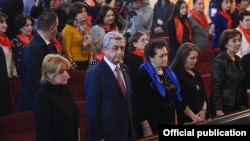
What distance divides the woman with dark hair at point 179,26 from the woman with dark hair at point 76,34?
1.53 meters

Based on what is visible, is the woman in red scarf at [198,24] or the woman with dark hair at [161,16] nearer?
the woman in red scarf at [198,24]

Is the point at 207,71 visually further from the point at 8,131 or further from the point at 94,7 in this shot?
the point at 8,131

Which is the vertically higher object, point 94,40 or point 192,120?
point 94,40

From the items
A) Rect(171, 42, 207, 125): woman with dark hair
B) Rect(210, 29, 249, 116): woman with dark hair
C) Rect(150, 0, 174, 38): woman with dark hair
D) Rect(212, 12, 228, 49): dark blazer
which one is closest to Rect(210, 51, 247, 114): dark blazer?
Rect(210, 29, 249, 116): woman with dark hair

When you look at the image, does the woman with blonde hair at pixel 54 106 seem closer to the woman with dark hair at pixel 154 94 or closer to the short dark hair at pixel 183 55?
the woman with dark hair at pixel 154 94

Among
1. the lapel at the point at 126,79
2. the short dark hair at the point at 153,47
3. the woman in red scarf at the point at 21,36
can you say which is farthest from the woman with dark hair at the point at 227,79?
the woman in red scarf at the point at 21,36

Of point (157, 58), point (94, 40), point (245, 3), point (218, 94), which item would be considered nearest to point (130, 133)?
point (157, 58)

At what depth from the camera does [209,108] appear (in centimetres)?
482

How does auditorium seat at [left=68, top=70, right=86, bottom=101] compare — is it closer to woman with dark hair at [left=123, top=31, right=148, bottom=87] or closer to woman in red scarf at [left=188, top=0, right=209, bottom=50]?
woman with dark hair at [left=123, top=31, right=148, bottom=87]

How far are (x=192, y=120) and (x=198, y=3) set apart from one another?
3096mm

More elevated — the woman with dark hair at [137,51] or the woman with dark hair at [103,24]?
the woman with dark hair at [103,24]

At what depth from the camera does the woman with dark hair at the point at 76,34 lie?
5891 millimetres

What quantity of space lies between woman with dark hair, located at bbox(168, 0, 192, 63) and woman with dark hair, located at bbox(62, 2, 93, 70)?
5.02 feet

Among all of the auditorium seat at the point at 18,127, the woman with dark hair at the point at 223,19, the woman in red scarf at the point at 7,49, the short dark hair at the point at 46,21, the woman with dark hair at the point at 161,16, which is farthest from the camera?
the woman with dark hair at the point at 161,16
